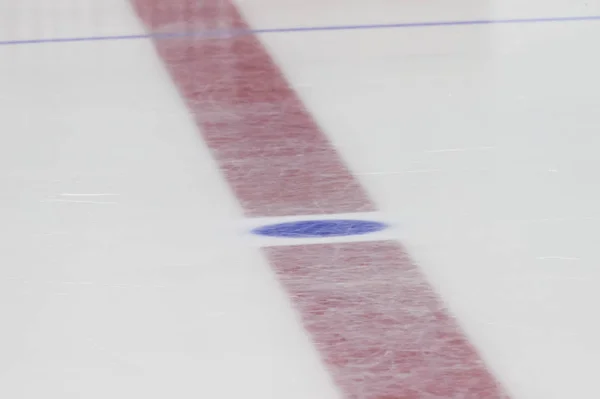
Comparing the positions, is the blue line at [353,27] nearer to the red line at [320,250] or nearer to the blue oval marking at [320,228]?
the red line at [320,250]

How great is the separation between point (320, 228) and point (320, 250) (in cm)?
6

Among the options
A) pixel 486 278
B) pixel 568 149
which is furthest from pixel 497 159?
pixel 486 278

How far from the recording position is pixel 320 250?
1.21 metres

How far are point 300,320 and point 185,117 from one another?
0.62 meters

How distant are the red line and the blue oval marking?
0.11ft

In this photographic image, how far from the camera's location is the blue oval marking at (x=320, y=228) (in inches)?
49.2

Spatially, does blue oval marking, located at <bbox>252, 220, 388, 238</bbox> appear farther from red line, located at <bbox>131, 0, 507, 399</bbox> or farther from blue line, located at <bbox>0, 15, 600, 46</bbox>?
blue line, located at <bbox>0, 15, 600, 46</bbox>

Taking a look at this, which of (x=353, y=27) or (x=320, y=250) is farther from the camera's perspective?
(x=353, y=27)

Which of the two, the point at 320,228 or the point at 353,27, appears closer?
the point at 320,228

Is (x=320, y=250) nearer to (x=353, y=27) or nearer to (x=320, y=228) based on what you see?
(x=320, y=228)

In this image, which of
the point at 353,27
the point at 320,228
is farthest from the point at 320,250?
the point at 353,27

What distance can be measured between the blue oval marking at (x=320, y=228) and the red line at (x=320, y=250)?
0.03 metres

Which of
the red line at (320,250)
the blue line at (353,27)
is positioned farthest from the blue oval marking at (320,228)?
the blue line at (353,27)

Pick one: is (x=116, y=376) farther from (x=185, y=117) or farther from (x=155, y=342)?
(x=185, y=117)
